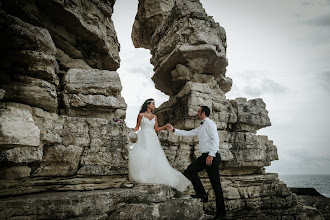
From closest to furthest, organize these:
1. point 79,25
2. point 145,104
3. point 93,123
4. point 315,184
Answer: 1. point 93,123
2. point 79,25
3. point 145,104
4. point 315,184

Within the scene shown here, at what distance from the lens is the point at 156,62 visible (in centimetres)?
970

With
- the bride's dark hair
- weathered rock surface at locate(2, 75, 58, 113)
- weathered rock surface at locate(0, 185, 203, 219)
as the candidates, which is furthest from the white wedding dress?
weathered rock surface at locate(2, 75, 58, 113)

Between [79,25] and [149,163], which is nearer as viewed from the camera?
[149,163]

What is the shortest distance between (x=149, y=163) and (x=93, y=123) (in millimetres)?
1745

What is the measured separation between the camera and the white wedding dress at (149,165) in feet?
16.7

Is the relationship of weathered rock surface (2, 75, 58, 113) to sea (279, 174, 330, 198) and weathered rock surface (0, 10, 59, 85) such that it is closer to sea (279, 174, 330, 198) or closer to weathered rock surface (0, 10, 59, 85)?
weathered rock surface (0, 10, 59, 85)

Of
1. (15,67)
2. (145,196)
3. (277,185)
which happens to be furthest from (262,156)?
(15,67)

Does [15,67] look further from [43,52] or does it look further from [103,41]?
[103,41]

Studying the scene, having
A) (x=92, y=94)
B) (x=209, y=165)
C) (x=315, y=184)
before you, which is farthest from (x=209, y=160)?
(x=315, y=184)

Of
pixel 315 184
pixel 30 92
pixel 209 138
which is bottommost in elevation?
pixel 315 184

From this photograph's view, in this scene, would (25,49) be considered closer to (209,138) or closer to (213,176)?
(209,138)

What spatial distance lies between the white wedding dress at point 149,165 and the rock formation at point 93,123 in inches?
9.5

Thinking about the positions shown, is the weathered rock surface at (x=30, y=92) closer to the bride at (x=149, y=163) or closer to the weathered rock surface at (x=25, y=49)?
the weathered rock surface at (x=25, y=49)

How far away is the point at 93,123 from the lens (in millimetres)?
4926
